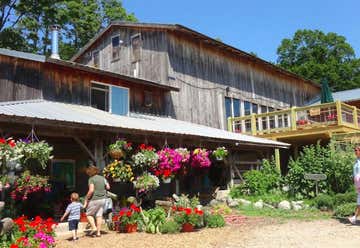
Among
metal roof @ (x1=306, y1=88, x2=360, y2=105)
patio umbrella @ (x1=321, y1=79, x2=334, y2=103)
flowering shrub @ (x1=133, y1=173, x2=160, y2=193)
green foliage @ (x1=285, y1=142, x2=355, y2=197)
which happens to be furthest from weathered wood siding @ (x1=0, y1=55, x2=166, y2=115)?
metal roof @ (x1=306, y1=88, x2=360, y2=105)

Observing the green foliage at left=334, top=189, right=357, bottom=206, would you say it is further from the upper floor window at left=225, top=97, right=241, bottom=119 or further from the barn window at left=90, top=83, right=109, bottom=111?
the upper floor window at left=225, top=97, right=241, bottom=119

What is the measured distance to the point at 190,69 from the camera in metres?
21.3

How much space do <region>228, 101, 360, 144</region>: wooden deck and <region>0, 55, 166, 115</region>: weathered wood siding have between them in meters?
8.89

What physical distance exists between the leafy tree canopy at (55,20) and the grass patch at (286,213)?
24.6 metres

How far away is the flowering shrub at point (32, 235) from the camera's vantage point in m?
7.02

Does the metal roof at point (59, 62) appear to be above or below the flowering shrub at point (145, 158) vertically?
above

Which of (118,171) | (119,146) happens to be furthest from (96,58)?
(118,171)

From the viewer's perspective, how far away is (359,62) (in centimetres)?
4981

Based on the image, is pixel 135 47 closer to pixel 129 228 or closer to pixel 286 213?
pixel 286 213

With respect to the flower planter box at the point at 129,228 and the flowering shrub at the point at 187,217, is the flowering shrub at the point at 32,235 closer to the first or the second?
the flower planter box at the point at 129,228

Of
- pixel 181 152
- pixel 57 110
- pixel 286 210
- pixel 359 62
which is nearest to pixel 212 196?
pixel 286 210

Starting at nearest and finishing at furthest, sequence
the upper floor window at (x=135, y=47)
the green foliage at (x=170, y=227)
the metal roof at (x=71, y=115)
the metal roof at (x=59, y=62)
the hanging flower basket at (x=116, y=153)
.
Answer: the green foliage at (x=170, y=227) < the metal roof at (x=71, y=115) < the hanging flower basket at (x=116, y=153) < the metal roof at (x=59, y=62) < the upper floor window at (x=135, y=47)

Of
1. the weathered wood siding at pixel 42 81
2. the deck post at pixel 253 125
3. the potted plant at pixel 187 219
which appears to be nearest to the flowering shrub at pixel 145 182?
the potted plant at pixel 187 219

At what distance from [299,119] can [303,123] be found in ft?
1.63
